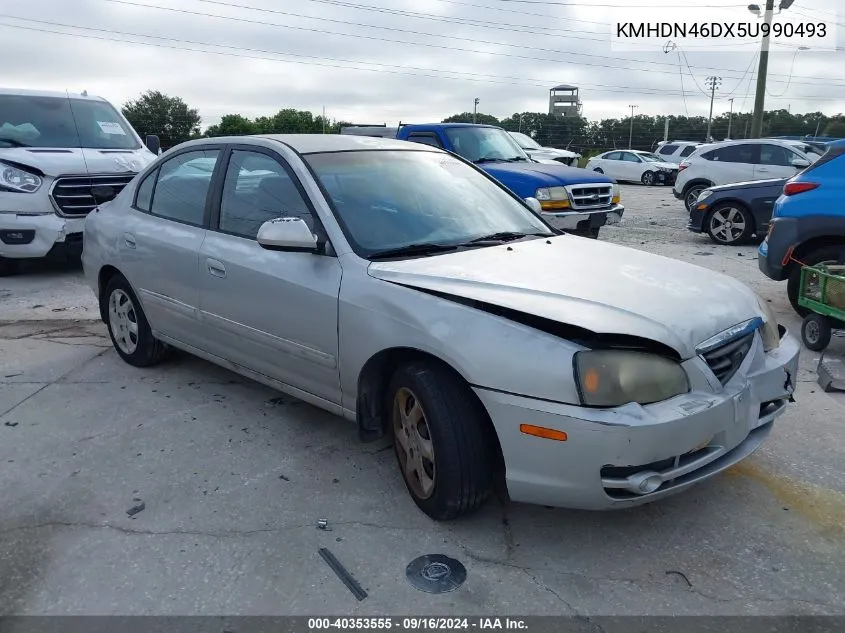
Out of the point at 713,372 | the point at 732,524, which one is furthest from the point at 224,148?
the point at 732,524

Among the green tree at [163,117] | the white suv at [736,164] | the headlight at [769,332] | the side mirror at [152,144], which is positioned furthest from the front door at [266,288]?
the green tree at [163,117]

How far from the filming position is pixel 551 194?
362 inches

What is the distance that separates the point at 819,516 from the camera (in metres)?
3.13

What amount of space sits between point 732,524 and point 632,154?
84.2ft

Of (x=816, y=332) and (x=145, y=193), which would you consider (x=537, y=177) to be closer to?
(x=816, y=332)

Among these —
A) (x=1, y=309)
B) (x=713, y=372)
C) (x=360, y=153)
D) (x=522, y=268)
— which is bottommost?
(x=1, y=309)

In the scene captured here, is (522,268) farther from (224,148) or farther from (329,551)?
(224,148)

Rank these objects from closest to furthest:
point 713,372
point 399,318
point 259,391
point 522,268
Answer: point 713,372 → point 399,318 → point 522,268 → point 259,391

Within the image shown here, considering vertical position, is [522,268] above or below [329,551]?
above

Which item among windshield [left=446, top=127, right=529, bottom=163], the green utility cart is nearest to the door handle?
the green utility cart

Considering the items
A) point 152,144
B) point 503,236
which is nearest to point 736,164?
point 152,144

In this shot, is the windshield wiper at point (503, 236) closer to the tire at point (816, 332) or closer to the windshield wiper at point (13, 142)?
the tire at point (816, 332)

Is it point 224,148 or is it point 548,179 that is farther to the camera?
point 548,179

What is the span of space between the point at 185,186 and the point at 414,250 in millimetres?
1896
